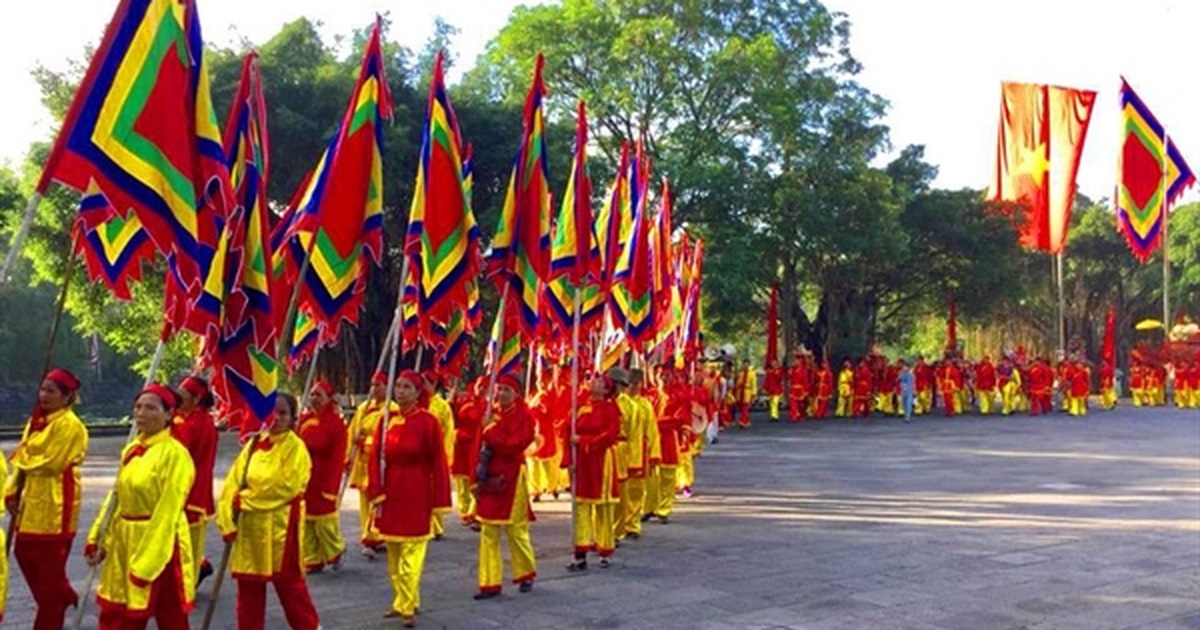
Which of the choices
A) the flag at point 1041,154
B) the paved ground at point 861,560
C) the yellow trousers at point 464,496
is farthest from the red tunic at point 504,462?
the flag at point 1041,154

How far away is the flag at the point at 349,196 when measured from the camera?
25.6 feet

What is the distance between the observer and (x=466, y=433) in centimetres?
1076

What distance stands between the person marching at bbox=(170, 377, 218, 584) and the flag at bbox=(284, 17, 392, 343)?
108cm

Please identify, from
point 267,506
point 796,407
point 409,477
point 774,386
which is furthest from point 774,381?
point 267,506

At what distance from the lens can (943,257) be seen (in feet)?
108

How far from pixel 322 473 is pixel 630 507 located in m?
3.36

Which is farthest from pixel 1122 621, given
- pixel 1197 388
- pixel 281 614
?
pixel 1197 388

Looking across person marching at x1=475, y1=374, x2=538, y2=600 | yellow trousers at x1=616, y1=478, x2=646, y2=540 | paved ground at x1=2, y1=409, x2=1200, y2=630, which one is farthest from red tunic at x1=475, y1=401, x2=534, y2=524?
yellow trousers at x1=616, y1=478, x2=646, y2=540

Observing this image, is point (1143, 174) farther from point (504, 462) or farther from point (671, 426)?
point (504, 462)

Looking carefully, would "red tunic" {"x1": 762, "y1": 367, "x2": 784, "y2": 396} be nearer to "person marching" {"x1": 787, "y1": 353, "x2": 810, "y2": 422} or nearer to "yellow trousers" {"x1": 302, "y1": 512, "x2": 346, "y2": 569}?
"person marching" {"x1": 787, "y1": 353, "x2": 810, "y2": 422}

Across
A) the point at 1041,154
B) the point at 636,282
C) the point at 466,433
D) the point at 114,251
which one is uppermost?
the point at 1041,154

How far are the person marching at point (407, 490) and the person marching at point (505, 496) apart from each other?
448 mm

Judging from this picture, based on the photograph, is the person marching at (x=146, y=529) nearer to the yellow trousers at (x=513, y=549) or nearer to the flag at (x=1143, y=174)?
the yellow trousers at (x=513, y=549)

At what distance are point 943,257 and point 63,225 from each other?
80.6 ft
